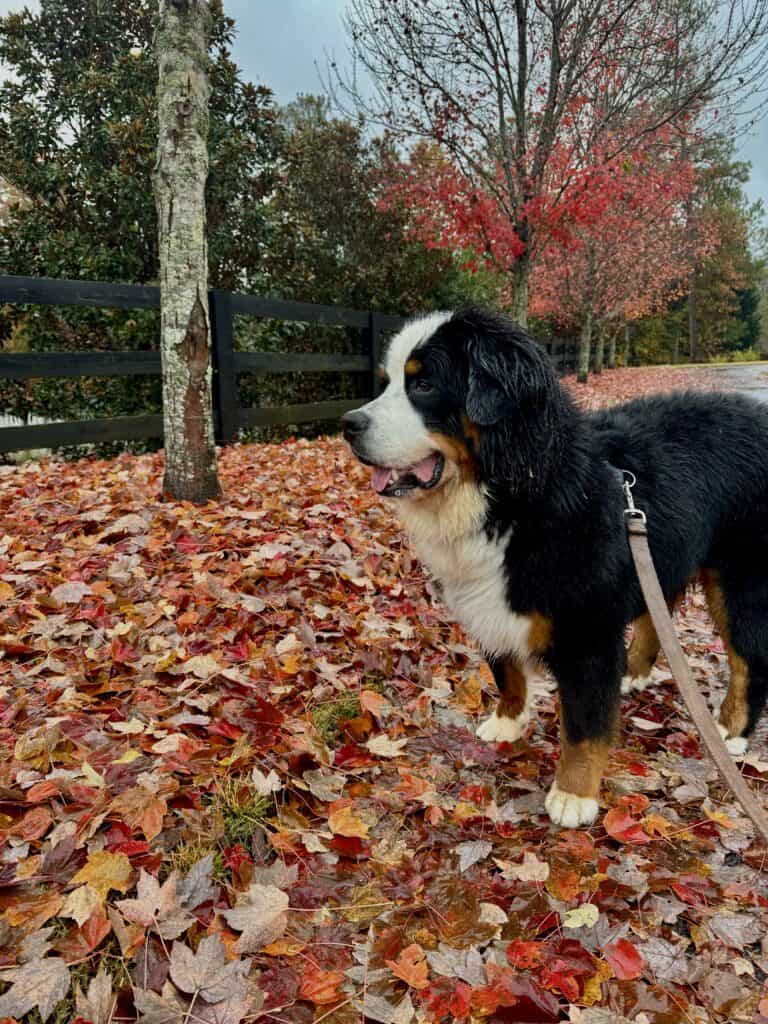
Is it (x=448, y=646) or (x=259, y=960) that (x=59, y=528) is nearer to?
(x=448, y=646)

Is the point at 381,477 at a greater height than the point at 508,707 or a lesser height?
greater

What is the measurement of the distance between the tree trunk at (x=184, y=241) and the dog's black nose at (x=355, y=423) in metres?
2.90

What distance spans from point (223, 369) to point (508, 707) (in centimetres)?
590

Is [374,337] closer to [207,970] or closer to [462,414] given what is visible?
[462,414]

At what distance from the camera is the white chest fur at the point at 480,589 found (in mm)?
2207

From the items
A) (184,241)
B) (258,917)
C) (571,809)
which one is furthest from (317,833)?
(184,241)

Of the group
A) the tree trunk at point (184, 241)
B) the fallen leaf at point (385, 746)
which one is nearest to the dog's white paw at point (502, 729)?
the fallen leaf at point (385, 746)

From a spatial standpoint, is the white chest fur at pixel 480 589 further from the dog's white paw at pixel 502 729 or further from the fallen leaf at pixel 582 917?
the fallen leaf at pixel 582 917

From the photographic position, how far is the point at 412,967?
1623 millimetres

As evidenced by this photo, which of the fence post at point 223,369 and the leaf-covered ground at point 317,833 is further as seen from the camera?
the fence post at point 223,369

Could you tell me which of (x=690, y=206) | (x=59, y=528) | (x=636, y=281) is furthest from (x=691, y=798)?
(x=690, y=206)

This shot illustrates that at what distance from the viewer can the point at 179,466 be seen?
4883 millimetres

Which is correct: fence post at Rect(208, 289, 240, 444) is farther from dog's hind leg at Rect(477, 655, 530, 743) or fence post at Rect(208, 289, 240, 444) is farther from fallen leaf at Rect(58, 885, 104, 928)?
fallen leaf at Rect(58, 885, 104, 928)

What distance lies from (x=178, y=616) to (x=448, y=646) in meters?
1.41
